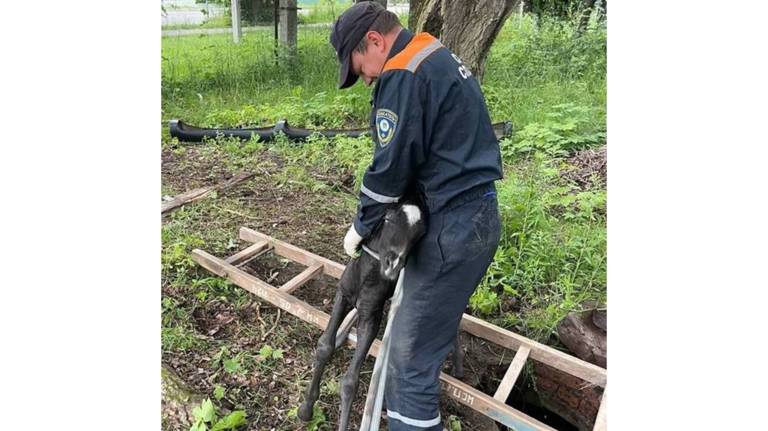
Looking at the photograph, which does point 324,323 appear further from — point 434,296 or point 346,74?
point 346,74

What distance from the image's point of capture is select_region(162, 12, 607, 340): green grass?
3.76m

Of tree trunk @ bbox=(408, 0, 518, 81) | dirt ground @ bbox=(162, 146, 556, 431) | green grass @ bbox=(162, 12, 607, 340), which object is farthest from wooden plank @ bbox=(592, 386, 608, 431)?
tree trunk @ bbox=(408, 0, 518, 81)

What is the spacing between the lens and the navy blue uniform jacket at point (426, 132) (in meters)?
2.07

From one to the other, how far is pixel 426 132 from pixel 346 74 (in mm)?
421

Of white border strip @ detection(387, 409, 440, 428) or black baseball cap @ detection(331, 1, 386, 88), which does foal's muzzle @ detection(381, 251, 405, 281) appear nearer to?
white border strip @ detection(387, 409, 440, 428)

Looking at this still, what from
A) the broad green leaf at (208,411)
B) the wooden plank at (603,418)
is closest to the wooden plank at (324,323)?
the wooden plank at (603,418)

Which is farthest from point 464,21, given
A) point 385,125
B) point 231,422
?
point 231,422

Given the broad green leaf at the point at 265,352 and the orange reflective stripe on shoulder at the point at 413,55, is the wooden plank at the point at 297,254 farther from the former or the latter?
the orange reflective stripe on shoulder at the point at 413,55

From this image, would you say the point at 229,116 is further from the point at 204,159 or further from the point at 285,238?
the point at 285,238

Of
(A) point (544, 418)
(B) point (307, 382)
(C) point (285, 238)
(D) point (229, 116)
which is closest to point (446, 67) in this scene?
(B) point (307, 382)

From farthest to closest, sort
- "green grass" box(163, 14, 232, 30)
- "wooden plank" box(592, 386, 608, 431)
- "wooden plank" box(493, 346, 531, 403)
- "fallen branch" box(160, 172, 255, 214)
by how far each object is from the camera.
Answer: "green grass" box(163, 14, 232, 30) < "fallen branch" box(160, 172, 255, 214) < "wooden plank" box(493, 346, 531, 403) < "wooden plank" box(592, 386, 608, 431)

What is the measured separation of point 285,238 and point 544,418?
2211 millimetres

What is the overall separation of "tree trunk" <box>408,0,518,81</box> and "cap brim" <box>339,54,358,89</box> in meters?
2.42

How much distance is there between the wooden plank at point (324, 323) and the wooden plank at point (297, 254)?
0.34 meters
